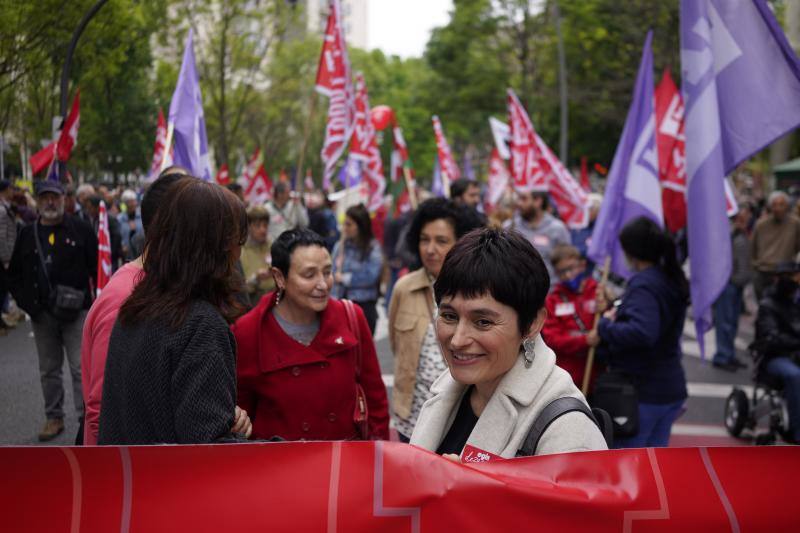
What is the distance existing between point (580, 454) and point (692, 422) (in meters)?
6.24

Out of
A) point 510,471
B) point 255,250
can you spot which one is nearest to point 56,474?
point 510,471

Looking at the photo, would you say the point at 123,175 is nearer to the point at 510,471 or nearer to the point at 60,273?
the point at 60,273

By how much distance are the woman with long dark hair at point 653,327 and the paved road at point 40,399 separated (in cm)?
201

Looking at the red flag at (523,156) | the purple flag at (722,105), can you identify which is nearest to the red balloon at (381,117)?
the red flag at (523,156)

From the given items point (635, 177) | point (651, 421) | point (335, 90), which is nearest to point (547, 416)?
point (651, 421)

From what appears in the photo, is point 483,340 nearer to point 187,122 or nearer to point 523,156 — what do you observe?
point 187,122

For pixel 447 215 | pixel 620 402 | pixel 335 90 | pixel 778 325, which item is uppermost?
pixel 335 90

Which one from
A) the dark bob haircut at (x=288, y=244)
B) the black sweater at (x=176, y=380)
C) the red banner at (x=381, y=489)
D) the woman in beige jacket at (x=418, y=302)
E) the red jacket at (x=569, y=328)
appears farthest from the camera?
the red jacket at (x=569, y=328)

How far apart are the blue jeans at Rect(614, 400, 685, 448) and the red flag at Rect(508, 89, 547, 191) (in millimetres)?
5652

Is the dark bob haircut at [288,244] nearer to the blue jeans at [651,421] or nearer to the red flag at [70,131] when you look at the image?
the blue jeans at [651,421]

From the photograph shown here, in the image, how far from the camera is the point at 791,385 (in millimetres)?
6176

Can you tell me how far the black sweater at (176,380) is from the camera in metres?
2.33

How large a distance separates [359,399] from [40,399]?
376 centimetres

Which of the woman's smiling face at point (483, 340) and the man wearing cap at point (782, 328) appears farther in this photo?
the man wearing cap at point (782, 328)
